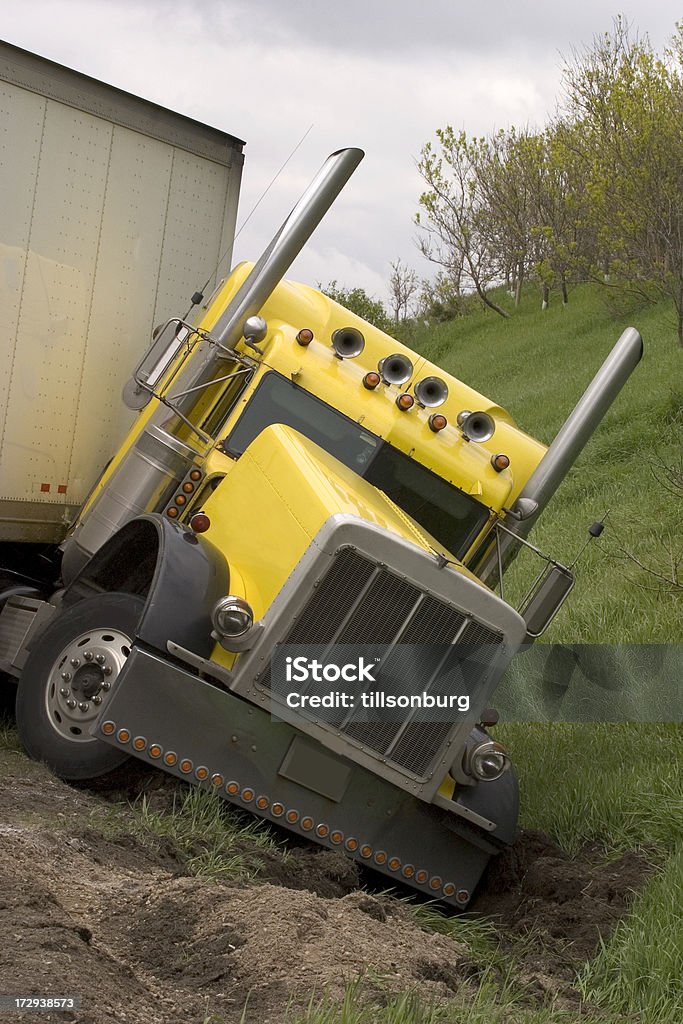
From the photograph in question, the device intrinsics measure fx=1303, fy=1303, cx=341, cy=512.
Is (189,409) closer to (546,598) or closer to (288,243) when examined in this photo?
(288,243)

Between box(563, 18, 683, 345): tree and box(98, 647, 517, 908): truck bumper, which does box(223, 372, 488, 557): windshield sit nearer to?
box(98, 647, 517, 908): truck bumper

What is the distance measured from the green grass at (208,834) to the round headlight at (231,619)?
2.55 feet

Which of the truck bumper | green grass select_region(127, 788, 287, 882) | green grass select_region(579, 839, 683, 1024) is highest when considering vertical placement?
green grass select_region(579, 839, 683, 1024)

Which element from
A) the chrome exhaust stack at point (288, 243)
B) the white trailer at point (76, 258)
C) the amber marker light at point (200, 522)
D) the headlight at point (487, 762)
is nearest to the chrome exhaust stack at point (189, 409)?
the chrome exhaust stack at point (288, 243)

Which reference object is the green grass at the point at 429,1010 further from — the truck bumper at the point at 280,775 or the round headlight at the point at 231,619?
the round headlight at the point at 231,619

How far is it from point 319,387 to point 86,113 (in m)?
2.80

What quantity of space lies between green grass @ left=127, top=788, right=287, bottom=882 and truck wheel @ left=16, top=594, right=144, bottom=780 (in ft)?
1.46

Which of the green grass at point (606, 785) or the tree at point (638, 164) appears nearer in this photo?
the green grass at point (606, 785)

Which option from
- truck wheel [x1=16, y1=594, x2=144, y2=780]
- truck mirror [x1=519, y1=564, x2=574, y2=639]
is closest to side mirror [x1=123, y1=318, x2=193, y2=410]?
truck wheel [x1=16, y1=594, x2=144, y2=780]

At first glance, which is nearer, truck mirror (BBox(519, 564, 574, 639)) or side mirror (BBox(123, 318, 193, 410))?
truck mirror (BBox(519, 564, 574, 639))

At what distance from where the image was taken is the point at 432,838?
22.4 feet

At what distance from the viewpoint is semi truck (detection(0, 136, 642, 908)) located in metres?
6.38

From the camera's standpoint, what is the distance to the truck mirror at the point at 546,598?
25.6 feet

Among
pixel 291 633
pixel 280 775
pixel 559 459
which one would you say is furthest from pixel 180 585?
pixel 559 459
